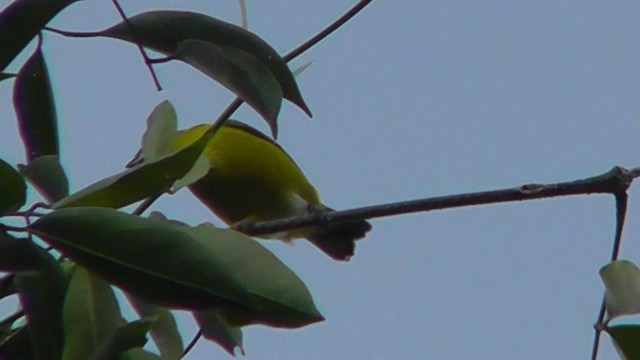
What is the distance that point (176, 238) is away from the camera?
678 millimetres

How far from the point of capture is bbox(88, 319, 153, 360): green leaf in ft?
2.17

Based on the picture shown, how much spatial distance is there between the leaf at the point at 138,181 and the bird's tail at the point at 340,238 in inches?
61.2

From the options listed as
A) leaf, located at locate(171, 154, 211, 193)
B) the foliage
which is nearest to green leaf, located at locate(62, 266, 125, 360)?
the foliage

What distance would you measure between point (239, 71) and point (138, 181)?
0.74 ft

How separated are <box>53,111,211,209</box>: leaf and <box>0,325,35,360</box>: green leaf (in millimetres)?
135

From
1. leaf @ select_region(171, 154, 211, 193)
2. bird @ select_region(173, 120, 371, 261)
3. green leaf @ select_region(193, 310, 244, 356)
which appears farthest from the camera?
bird @ select_region(173, 120, 371, 261)

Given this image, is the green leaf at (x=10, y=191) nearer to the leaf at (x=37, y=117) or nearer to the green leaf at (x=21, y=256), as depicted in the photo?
the green leaf at (x=21, y=256)

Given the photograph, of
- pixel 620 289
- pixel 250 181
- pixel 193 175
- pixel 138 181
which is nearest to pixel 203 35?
pixel 193 175

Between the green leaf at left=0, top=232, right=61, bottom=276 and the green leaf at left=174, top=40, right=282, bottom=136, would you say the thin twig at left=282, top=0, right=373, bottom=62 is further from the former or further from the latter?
the green leaf at left=0, top=232, right=61, bottom=276

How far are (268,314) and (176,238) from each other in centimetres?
8

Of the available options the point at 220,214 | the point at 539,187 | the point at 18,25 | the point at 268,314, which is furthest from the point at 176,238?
the point at 220,214

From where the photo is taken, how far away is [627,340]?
2.40 feet

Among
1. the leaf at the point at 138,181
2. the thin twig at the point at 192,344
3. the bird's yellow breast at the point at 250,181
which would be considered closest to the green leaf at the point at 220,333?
the thin twig at the point at 192,344

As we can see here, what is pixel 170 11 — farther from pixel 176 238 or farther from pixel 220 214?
pixel 220 214
